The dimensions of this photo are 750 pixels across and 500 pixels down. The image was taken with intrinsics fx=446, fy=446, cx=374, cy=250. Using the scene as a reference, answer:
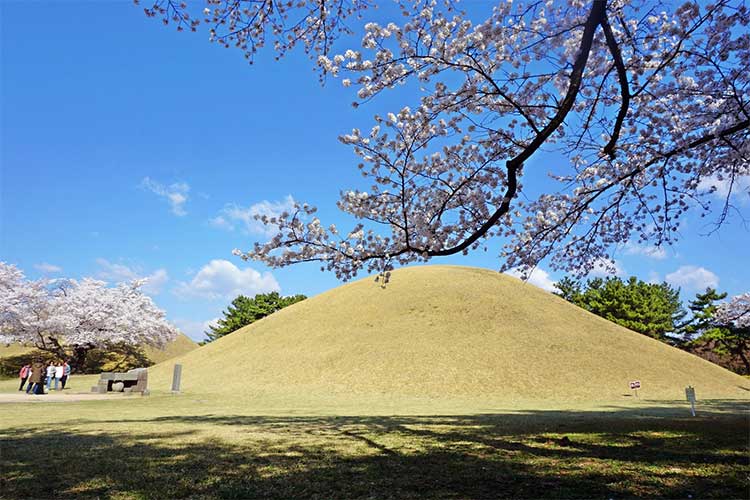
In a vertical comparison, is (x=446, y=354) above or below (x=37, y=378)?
above

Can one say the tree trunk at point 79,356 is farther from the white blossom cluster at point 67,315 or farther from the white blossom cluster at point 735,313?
the white blossom cluster at point 735,313

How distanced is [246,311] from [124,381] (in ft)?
120

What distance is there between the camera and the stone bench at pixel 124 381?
70.6ft

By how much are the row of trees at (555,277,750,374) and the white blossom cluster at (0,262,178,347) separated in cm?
4702

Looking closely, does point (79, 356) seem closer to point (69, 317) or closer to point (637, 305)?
Answer: point (69, 317)

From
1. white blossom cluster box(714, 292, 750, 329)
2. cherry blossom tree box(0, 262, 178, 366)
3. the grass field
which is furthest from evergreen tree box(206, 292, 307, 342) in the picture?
white blossom cluster box(714, 292, 750, 329)

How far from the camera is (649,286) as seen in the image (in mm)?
52562

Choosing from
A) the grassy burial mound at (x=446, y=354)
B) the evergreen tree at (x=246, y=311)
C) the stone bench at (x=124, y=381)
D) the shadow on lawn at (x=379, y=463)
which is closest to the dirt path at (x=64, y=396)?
the stone bench at (x=124, y=381)

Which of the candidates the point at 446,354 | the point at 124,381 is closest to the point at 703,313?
the point at 446,354

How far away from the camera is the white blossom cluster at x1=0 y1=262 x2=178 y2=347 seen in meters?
35.7

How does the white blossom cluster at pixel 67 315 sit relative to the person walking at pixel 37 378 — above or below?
above

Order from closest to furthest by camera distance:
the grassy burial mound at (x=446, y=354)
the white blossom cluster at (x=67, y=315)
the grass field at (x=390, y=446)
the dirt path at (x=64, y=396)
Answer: the grass field at (x=390, y=446) < the dirt path at (x=64, y=396) < the grassy burial mound at (x=446, y=354) < the white blossom cluster at (x=67, y=315)

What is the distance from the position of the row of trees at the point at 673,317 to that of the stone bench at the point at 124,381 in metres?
44.7

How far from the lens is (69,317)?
36125 millimetres
